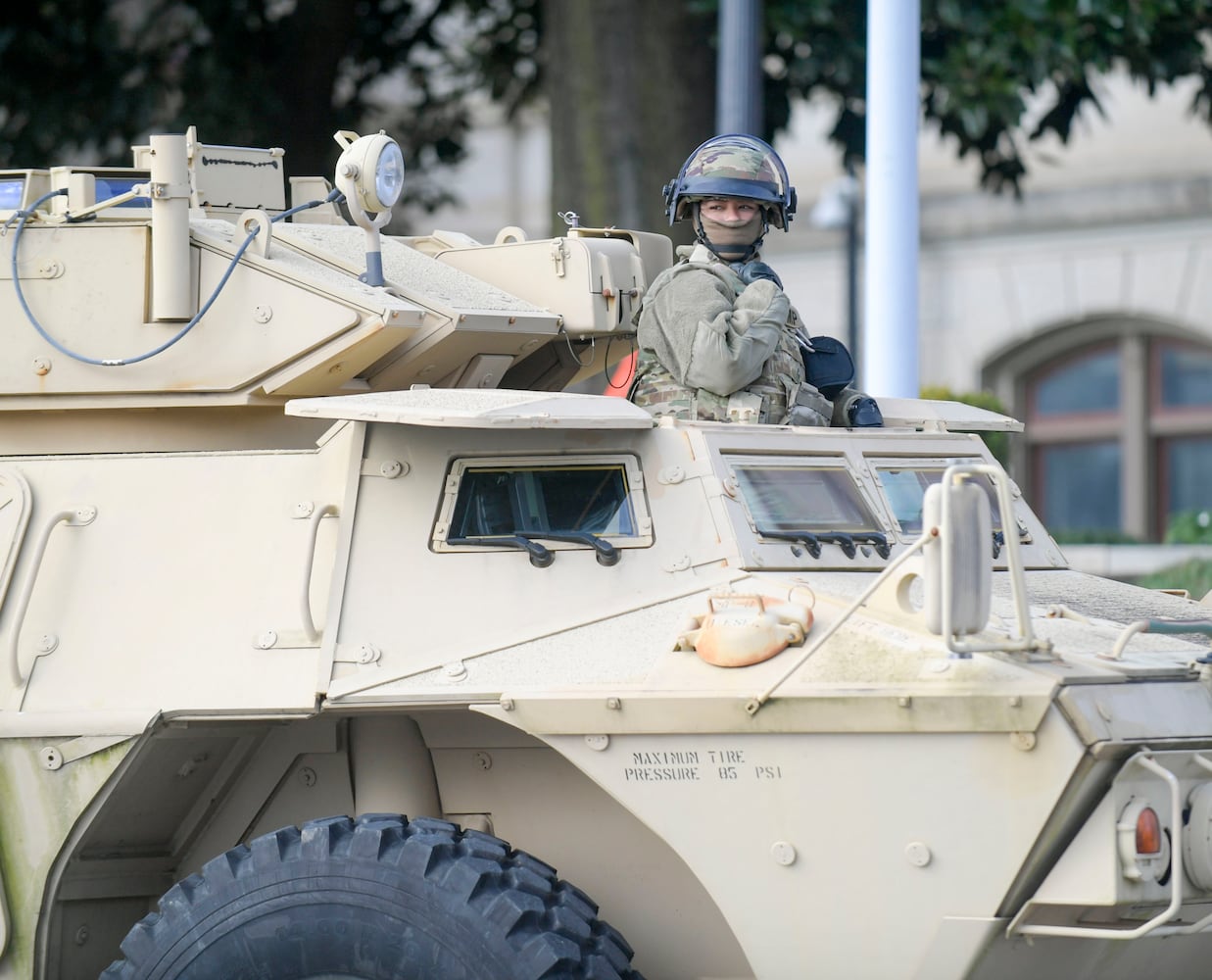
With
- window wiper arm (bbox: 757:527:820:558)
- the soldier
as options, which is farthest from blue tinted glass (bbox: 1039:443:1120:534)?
window wiper arm (bbox: 757:527:820:558)

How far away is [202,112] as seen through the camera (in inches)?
566

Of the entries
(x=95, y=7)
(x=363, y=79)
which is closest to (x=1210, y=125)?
(x=363, y=79)

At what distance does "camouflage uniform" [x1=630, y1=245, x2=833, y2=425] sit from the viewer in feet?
20.5

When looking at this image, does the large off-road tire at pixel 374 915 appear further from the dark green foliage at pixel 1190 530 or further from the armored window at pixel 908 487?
the dark green foliage at pixel 1190 530

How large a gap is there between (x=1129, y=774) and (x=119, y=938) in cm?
307

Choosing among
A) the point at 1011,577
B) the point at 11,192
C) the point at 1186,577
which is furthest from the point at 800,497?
the point at 1186,577

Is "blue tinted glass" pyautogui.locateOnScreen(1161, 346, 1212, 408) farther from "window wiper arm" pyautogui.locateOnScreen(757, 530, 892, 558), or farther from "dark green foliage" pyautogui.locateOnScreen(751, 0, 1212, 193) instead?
"window wiper arm" pyautogui.locateOnScreen(757, 530, 892, 558)

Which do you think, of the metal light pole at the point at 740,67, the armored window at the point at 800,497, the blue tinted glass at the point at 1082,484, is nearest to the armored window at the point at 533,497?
the armored window at the point at 800,497

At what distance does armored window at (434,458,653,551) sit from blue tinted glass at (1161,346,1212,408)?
14.5 metres

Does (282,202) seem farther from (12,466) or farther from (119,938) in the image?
(119,938)

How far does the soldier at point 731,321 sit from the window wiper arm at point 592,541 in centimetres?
78

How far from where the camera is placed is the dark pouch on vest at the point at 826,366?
6.86m

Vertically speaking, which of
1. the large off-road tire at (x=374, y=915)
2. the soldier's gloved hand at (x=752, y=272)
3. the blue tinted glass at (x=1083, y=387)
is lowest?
the large off-road tire at (x=374, y=915)

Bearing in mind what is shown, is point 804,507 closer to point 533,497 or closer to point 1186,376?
point 533,497
